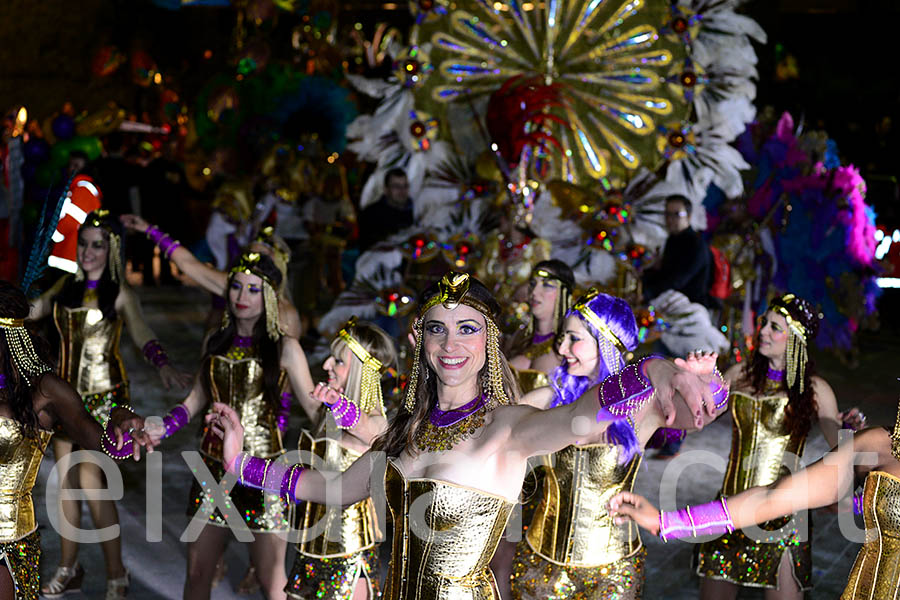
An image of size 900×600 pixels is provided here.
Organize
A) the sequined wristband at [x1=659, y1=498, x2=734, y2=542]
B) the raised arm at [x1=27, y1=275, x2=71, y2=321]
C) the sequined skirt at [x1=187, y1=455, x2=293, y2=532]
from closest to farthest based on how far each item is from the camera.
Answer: the sequined wristband at [x1=659, y1=498, x2=734, y2=542] < the sequined skirt at [x1=187, y1=455, x2=293, y2=532] < the raised arm at [x1=27, y1=275, x2=71, y2=321]

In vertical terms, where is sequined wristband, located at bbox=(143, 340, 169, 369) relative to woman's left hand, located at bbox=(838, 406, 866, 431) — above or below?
below

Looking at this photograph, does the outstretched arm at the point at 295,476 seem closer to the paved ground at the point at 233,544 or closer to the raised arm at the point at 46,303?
the paved ground at the point at 233,544

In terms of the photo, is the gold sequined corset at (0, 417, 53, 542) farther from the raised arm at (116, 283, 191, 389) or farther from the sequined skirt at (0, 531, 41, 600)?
the raised arm at (116, 283, 191, 389)

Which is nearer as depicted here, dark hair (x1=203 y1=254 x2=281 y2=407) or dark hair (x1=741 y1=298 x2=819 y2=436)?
dark hair (x1=741 y1=298 x2=819 y2=436)

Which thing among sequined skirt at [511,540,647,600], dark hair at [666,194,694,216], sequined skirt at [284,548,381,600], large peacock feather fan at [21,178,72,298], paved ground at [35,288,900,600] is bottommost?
paved ground at [35,288,900,600]

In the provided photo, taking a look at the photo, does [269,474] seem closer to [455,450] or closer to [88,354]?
→ [455,450]

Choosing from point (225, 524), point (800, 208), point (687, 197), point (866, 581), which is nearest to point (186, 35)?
point (800, 208)

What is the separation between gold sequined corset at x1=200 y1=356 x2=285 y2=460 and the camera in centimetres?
419

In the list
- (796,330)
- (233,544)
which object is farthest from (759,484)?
(233,544)

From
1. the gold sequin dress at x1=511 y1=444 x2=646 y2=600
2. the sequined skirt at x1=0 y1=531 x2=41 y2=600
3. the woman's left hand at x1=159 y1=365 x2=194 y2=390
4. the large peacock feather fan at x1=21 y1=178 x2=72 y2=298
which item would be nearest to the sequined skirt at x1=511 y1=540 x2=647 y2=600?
the gold sequin dress at x1=511 y1=444 x2=646 y2=600

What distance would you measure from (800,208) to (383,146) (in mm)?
4320

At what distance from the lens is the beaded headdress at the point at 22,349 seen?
10.7ft


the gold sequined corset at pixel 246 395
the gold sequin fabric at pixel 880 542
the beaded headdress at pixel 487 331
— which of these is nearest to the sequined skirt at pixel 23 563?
the gold sequined corset at pixel 246 395

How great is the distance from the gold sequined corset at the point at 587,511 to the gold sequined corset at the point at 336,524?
613 mm
